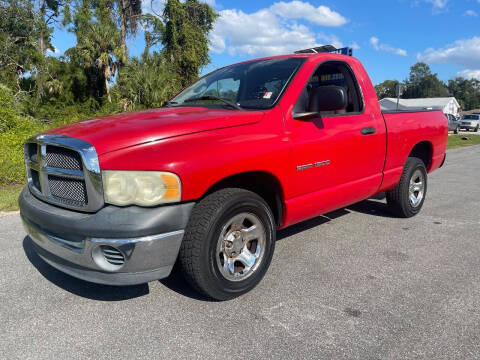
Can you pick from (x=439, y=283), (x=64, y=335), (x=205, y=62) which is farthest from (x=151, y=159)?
(x=205, y=62)

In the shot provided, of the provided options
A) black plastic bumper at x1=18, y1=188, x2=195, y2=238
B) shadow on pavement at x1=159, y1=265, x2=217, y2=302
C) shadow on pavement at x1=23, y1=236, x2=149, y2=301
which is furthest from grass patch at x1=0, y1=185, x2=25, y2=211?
black plastic bumper at x1=18, y1=188, x2=195, y2=238

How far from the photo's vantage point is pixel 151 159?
232cm

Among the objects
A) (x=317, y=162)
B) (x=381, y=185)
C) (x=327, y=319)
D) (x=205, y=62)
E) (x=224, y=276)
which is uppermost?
(x=205, y=62)

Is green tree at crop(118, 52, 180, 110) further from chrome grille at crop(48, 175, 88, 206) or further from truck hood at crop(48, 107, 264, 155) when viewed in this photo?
chrome grille at crop(48, 175, 88, 206)

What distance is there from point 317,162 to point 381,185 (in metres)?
1.33

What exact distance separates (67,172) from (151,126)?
2.05ft

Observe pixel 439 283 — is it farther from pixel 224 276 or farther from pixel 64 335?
pixel 64 335

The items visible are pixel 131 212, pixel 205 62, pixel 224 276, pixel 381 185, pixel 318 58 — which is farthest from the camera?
pixel 205 62

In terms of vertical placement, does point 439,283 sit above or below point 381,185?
below

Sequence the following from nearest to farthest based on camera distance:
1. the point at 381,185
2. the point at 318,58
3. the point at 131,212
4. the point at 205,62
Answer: the point at 131,212, the point at 318,58, the point at 381,185, the point at 205,62

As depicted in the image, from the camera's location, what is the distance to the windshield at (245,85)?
3.28 metres

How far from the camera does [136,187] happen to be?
7.58 ft

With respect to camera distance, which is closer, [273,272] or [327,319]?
[327,319]

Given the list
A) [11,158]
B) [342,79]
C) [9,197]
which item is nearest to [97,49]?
[11,158]
